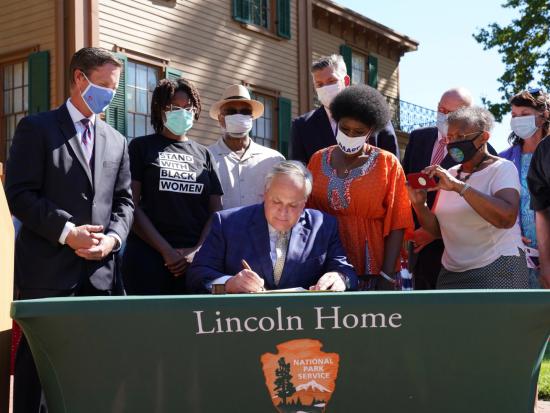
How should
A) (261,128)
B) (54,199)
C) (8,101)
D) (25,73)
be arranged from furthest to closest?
(261,128) < (8,101) < (25,73) < (54,199)

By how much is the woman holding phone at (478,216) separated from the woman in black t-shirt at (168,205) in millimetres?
1245

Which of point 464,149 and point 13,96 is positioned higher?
point 13,96

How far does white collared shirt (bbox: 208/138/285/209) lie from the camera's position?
4.62 m

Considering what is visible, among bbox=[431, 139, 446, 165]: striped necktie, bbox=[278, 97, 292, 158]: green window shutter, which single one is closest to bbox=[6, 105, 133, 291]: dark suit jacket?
bbox=[431, 139, 446, 165]: striped necktie

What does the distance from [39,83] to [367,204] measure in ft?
25.3

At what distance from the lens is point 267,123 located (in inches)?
540

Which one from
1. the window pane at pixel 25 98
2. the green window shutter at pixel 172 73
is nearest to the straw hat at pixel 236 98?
the green window shutter at pixel 172 73

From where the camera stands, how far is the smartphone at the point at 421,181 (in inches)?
145

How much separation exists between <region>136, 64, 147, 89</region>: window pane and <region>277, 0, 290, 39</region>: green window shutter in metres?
3.42

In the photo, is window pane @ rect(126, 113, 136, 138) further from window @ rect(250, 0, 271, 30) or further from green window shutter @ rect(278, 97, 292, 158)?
window @ rect(250, 0, 271, 30)

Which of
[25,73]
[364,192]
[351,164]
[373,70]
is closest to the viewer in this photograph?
[364,192]

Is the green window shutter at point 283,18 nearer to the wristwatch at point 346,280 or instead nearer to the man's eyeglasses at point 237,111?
the man's eyeglasses at point 237,111

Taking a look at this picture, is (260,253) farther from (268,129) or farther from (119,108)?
(268,129)

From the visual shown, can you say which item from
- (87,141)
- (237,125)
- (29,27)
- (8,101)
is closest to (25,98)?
(8,101)
